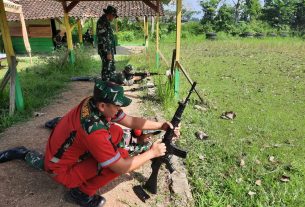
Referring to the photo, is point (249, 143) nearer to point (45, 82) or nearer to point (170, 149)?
point (170, 149)

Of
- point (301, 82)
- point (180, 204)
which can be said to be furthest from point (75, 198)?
point (301, 82)

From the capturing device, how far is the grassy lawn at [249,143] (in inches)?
129

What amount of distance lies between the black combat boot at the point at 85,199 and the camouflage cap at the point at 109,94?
3.48 ft

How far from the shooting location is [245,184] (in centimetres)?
342

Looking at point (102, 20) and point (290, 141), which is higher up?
point (102, 20)

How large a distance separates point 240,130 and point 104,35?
11.8ft

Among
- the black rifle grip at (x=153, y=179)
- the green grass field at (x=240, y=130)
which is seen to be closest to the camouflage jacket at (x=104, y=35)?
the green grass field at (x=240, y=130)

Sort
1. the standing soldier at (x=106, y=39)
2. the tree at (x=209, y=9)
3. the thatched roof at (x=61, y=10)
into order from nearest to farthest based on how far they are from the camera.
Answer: the standing soldier at (x=106, y=39) < the thatched roof at (x=61, y=10) < the tree at (x=209, y=9)

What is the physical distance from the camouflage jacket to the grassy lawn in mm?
2106

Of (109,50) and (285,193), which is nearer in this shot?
(285,193)

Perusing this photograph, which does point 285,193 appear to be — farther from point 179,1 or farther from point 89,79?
point 89,79

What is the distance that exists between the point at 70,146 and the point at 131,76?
5340mm

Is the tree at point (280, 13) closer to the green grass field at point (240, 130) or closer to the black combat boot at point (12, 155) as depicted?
the green grass field at point (240, 130)

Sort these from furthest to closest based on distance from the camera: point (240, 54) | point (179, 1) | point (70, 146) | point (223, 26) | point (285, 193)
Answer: point (223, 26) < point (240, 54) < point (179, 1) < point (285, 193) < point (70, 146)
